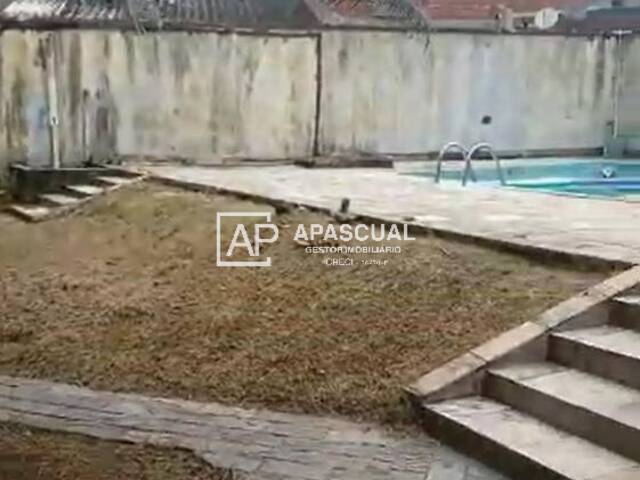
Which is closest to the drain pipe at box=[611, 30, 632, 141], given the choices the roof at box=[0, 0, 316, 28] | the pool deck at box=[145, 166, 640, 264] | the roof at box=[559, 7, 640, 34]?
the roof at box=[559, 7, 640, 34]

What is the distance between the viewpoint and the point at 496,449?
12.0 feet

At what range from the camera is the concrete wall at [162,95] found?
31.7 feet

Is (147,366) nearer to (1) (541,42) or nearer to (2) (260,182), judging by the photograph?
(2) (260,182)

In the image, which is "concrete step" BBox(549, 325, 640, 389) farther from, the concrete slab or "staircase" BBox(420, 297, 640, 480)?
the concrete slab

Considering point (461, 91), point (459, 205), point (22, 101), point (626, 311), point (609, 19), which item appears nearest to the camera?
point (626, 311)

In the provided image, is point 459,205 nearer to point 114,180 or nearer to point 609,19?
point 114,180

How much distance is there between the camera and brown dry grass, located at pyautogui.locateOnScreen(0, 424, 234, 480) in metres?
3.55

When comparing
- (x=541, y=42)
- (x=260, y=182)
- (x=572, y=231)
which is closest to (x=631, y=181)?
(x=541, y=42)

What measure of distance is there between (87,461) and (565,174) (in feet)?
28.6

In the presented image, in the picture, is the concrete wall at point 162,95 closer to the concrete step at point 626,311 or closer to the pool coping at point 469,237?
the pool coping at point 469,237

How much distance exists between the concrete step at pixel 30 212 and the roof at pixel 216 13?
1.96 m

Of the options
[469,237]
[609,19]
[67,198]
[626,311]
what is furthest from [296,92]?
[609,19]

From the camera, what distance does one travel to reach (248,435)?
3.93 m

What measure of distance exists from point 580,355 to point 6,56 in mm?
7219
